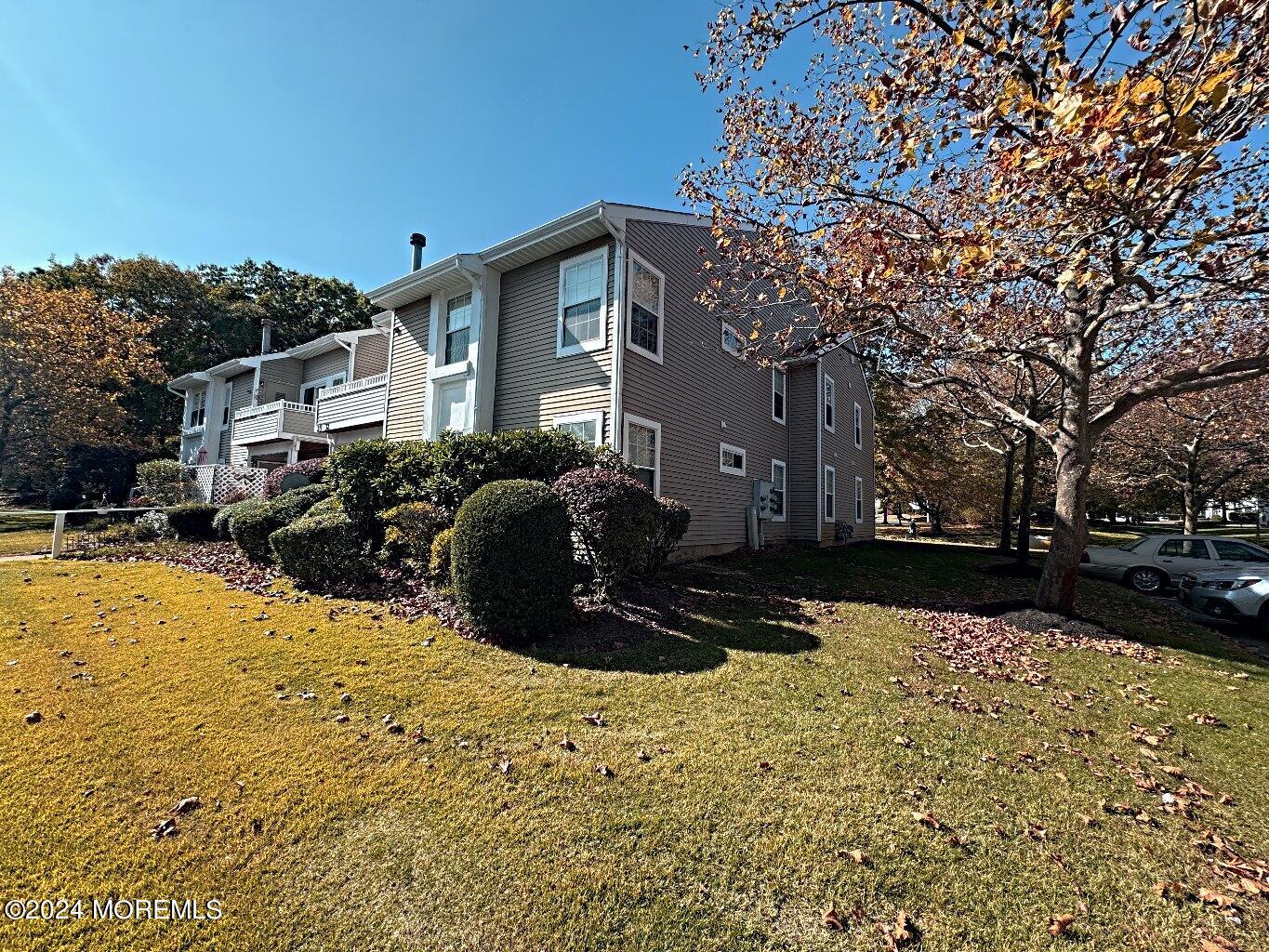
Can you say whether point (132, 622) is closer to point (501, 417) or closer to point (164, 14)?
point (501, 417)

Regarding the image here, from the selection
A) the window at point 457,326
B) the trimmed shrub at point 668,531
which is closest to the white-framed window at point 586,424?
the trimmed shrub at point 668,531

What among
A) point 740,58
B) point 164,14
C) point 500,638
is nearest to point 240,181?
point 164,14

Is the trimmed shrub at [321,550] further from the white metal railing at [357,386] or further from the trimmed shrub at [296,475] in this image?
the white metal railing at [357,386]

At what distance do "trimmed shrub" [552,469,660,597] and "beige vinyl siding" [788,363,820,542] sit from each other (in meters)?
11.9

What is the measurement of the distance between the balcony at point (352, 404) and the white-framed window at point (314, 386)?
3.90 meters

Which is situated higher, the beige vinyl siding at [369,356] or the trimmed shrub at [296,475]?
the beige vinyl siding at [369,356]

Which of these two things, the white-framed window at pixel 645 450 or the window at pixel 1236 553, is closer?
the white-framed window at pixel 645 450

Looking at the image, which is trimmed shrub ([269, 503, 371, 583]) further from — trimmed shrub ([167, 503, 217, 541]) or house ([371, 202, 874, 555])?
trimmed shrub ([167, 503, 217, 541])

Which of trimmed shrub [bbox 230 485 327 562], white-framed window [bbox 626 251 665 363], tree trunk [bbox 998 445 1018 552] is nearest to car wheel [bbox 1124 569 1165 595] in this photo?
tree trunk [bbox 998 445 1018 552]

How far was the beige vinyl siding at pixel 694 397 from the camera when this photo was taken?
36.4ft

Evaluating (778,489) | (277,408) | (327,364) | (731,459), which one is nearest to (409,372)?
(277,408)

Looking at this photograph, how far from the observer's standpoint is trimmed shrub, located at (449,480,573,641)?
5582 millimetres

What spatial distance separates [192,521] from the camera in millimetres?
12727

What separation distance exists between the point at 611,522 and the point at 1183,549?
1479 cm
